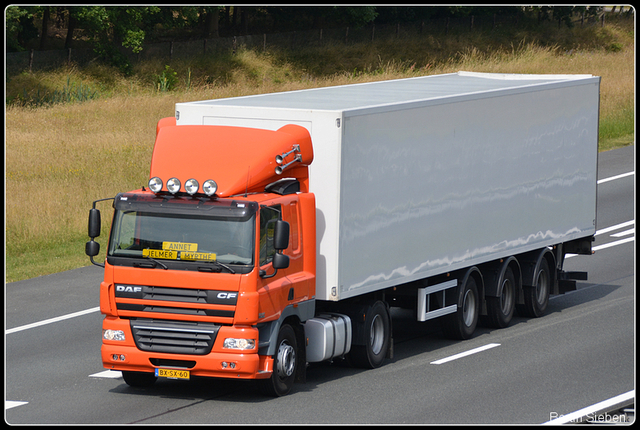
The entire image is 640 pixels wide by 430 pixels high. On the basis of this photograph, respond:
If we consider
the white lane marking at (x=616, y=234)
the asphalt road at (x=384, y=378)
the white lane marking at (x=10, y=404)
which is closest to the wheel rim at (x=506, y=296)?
the asphalt road at (x=384, y=378)

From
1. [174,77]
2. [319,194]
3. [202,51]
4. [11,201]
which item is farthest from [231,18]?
[319,194]

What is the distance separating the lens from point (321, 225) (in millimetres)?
12086

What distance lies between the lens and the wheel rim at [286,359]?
37.4 feet

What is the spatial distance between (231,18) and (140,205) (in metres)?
54.1

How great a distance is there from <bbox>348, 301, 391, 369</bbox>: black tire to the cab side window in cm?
222

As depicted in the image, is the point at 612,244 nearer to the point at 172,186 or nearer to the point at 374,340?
the point at 374,340

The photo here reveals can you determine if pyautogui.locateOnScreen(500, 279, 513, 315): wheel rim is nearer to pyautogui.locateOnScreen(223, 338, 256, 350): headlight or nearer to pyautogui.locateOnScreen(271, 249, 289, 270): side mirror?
pyautogui.locateOnScreen(271, 249, 289, 270): side mirror

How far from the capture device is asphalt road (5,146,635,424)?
35.5 ft

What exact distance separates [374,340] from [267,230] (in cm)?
289

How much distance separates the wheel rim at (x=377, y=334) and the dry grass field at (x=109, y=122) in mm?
8649

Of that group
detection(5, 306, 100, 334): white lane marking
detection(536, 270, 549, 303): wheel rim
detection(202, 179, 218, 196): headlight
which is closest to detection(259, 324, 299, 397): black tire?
detection(202, 179, 218, 196): headlight

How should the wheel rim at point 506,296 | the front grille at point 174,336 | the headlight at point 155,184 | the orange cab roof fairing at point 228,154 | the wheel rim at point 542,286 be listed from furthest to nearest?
the wheel rim at point 542,286 < the wheel rim at point 506,296 < the orange cab roof fairing at point 228,154 < the headlight at point 155,184 < the front grille at point 174,336

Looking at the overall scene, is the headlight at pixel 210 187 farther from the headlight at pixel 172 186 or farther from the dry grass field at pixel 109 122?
the dry grass field at pixel 109 122

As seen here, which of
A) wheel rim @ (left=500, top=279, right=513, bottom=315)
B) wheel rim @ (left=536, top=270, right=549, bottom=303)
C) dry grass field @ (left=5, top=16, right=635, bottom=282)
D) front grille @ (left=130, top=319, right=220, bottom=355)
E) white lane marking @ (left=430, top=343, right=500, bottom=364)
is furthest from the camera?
dry grass field @ (left=5, top=16, right=635, bottom=282)
